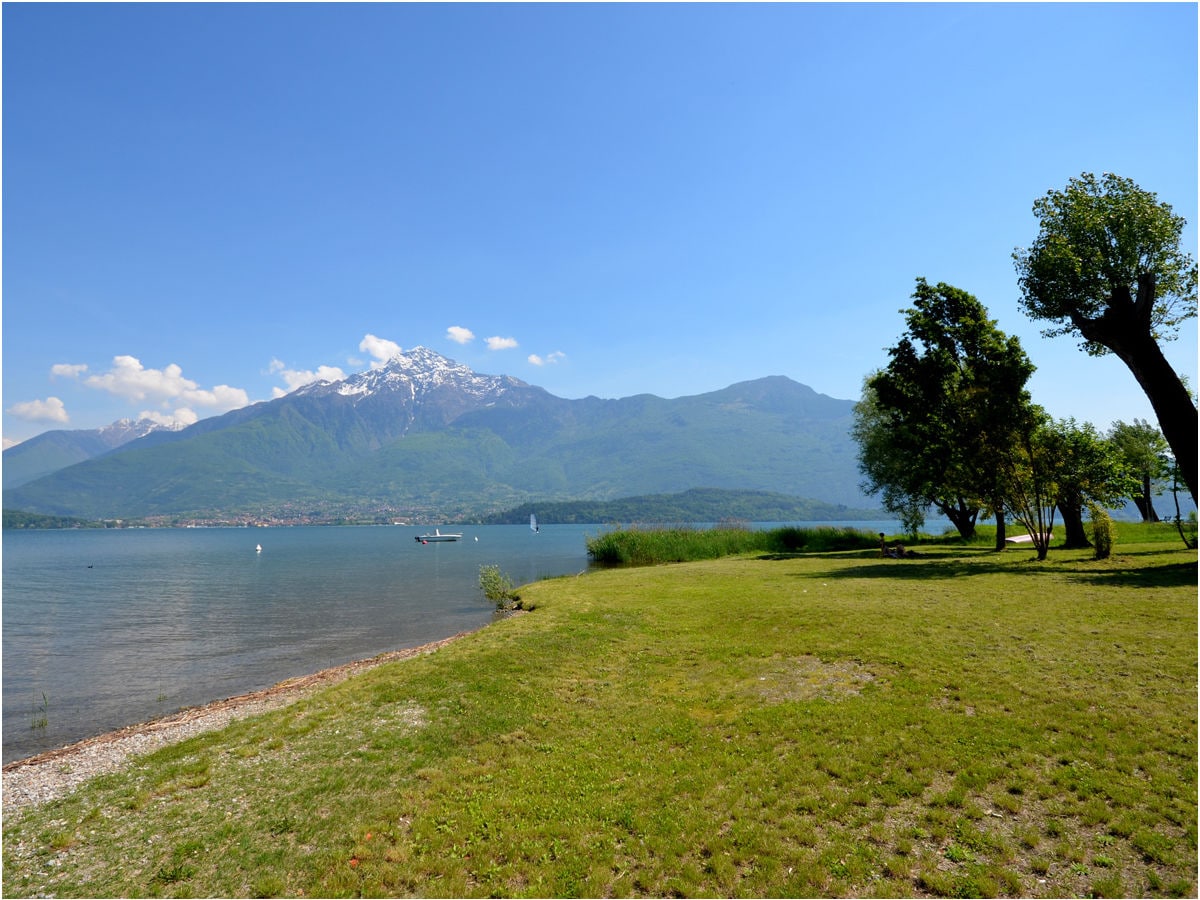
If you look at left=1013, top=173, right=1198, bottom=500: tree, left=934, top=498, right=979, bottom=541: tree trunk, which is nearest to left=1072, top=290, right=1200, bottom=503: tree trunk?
left=1013, top=173, right=1198, bottom=500: tree

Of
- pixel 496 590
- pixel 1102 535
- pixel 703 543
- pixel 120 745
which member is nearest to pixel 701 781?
pixel 120 745

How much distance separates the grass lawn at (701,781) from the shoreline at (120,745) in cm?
87

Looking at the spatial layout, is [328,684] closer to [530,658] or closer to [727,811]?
[530,658]

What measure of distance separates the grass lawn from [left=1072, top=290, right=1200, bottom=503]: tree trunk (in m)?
12.4

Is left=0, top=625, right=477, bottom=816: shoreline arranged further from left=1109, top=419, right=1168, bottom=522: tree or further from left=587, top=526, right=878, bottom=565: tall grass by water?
left=1109, top=419, right=1168, bottom=522: tree

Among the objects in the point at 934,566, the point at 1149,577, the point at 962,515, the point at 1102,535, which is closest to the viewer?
the point at 1149,577

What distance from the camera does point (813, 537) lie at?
177 feet

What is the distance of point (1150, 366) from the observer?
24.7 metres

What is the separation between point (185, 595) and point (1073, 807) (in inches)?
2227

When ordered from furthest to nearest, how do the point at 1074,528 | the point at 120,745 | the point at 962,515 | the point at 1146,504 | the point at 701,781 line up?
the point at 1146,504 < the point at 962,515 < the point at 1074,528 < the point at 120,745 < the point at 701,781

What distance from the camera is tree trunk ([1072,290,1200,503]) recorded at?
24.0m

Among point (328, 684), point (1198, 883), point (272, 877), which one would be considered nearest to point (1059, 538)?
point (1198, 883)

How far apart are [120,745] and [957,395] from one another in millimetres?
41568

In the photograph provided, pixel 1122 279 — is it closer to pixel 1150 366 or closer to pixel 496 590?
pixel 1150 366
